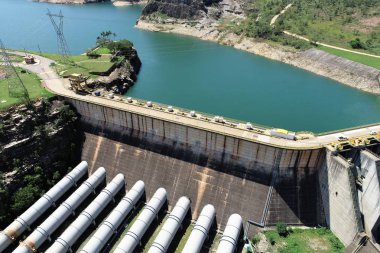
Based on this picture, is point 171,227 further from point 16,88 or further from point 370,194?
point 16,88

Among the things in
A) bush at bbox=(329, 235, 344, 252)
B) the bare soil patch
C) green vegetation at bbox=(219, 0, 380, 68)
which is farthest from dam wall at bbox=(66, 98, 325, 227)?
the bare soil patch

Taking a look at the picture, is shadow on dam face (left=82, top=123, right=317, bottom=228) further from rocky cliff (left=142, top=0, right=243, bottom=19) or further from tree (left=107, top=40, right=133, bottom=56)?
rocky cliff (left=142, top=0, right=243, bottom=19)

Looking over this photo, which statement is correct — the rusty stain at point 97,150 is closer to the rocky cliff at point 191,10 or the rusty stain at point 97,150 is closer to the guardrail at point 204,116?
the guardrail at point 204,116

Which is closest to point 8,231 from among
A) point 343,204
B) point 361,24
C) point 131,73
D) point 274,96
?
point 343,204

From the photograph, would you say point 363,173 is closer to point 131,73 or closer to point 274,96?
point 274,96

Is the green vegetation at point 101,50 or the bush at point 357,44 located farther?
the bush at point 357,44

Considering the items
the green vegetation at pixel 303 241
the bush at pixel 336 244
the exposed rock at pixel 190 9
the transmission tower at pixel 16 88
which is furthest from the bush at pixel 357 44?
the transmission tower at pixel 16 88
